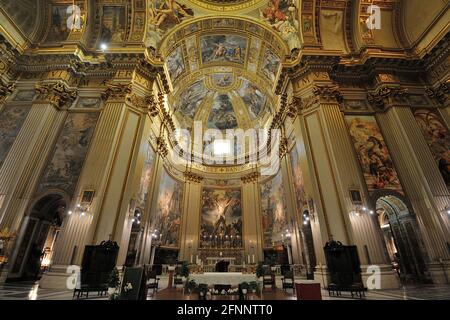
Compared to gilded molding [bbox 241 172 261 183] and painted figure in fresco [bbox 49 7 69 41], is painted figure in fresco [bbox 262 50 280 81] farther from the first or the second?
painted figure in fresco [bbox 49 7 69 41]

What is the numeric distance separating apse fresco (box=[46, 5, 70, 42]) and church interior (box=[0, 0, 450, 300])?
0.23 ft

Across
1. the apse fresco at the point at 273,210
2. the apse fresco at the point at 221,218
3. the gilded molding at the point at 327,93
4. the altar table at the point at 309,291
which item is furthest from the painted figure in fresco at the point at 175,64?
the altar table at the point at 309,291

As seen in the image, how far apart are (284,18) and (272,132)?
8251 millimetres

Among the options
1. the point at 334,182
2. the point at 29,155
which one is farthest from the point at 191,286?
the point at 29,155

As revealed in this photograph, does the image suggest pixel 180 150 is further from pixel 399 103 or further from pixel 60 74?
pixel 399 103

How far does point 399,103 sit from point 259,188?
1403 cm

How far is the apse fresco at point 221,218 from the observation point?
21938 mm

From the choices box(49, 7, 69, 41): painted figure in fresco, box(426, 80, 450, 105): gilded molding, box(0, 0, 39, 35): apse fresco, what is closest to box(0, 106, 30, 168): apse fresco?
box(0, 0, 39, 35): apse fresco

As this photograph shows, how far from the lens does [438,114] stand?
11.9 metres

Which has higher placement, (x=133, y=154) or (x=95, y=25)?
(x=95, y=25)

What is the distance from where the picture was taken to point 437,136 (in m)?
11.2

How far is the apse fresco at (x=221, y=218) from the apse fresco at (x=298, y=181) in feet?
32.5

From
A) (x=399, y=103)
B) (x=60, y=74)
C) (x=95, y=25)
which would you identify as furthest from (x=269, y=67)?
(x=60, y=74)

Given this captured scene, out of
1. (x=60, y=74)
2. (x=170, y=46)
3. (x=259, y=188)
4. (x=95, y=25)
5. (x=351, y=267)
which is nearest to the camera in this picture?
(x=351, y=267)
